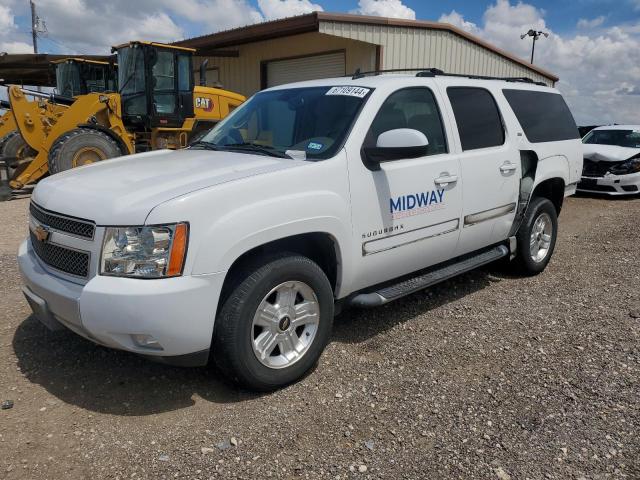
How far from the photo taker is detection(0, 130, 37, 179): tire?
444 inches

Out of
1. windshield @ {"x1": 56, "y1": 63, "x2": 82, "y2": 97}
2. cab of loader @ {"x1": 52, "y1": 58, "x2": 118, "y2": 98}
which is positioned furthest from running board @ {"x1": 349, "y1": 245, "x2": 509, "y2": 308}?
windshield @ {"x1": 56, "y1": 63, "x2": 82, "y2": 97}

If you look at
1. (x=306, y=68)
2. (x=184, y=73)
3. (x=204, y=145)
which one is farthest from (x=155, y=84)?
(x=204, y=145)

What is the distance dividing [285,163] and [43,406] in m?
2.05

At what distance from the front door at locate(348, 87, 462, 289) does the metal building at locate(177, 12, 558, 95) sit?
25.7 feet

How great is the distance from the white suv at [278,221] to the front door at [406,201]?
0.04 feet

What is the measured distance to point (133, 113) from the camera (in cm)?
1125

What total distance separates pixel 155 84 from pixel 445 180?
8691 mm

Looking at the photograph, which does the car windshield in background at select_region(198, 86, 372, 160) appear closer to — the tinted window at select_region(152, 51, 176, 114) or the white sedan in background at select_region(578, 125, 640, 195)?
the tinted window at select_region(152, 51, 176, 114)

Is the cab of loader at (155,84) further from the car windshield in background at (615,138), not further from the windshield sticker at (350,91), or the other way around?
the car windshield in background at (615,138)

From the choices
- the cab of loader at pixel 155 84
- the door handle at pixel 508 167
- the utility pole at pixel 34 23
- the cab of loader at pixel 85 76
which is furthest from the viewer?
the utility pole at pixel 34 23

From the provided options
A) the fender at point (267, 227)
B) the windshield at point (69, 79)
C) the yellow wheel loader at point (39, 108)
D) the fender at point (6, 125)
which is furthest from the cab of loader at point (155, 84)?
the fender at point (267, 227)

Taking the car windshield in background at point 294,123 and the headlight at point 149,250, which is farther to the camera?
the car windshield in background at point 294,123

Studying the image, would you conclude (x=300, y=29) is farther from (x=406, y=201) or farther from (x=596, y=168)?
(x=406, y=201)

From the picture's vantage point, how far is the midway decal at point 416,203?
12.3ft
